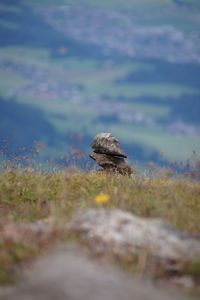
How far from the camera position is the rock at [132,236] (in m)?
7.24

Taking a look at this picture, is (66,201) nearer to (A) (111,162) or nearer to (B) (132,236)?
(B) (132,236)

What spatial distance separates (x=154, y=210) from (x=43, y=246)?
9.92 ft

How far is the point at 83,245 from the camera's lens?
291 inches

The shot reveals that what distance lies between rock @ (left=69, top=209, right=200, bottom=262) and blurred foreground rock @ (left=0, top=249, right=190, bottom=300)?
42.5 inches

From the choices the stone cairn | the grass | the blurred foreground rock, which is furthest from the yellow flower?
the stone cairn

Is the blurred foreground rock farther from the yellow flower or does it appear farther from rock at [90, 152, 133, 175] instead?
rock at [90, 152, 133, 175]

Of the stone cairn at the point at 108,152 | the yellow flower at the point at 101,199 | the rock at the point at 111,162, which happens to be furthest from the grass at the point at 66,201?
the stone cairn at the point at 108,152

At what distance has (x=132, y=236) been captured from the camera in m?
7.46

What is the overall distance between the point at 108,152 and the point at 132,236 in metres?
12.3

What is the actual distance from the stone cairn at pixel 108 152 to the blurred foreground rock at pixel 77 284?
13356 mm

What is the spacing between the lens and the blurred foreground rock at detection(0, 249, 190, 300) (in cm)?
557

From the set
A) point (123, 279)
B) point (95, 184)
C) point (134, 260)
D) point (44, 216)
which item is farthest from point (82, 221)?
point (95, 184)

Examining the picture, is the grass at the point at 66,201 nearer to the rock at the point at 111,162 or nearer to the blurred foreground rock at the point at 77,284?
the blurred foreground rock at the point at 77,284

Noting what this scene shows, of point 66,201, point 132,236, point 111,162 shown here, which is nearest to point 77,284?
point 132,236
